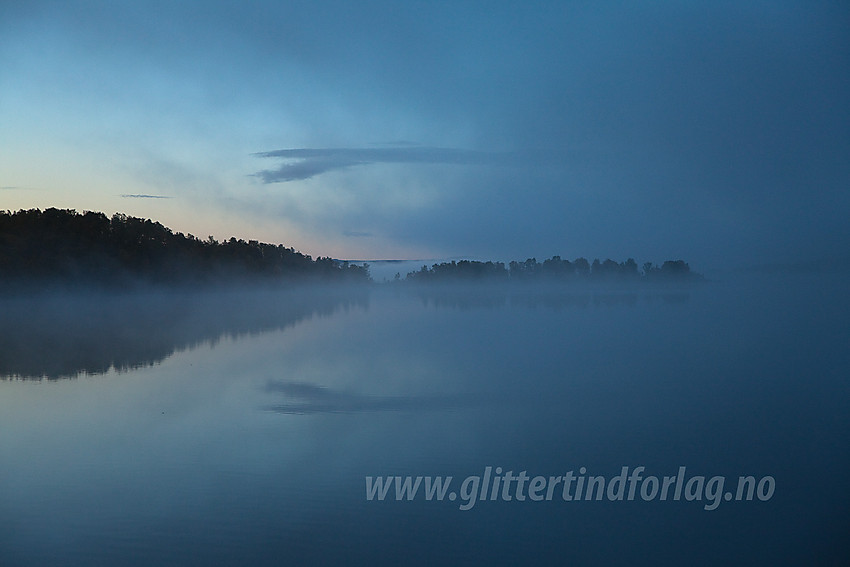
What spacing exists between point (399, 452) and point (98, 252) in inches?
2791

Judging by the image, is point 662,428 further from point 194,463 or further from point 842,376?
point 842,376

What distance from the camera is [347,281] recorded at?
165 meters

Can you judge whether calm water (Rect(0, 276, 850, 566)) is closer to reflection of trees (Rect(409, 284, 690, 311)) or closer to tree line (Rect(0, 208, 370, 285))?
reflection of trees (Rect(409, 284, 690, 311))

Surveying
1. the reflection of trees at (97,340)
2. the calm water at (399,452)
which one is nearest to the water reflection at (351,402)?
the calm water at (399,452)

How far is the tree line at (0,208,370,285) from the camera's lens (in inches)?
2372

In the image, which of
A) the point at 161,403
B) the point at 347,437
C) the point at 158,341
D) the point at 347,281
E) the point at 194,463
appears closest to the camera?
the point at 194,463

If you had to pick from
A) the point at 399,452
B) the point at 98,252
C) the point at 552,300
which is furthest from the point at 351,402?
the point at 98,252

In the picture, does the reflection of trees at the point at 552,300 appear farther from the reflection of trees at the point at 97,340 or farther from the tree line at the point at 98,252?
the tree line at the point at 98,252

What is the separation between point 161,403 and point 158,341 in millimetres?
12113

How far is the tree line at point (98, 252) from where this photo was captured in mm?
60250

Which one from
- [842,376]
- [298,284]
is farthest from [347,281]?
[842,376]

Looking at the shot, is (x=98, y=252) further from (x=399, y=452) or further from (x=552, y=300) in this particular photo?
(x=399, y=452)

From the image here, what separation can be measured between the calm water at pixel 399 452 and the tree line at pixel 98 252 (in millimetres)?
50065

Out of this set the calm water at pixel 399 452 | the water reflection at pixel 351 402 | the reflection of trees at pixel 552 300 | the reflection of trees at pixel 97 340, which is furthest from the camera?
the reflection of trees at pixel 552 300
